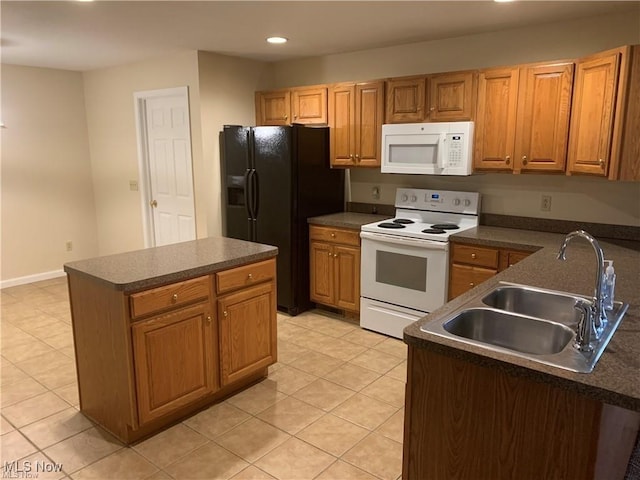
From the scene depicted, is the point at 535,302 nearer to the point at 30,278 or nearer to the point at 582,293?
the point at 582,293

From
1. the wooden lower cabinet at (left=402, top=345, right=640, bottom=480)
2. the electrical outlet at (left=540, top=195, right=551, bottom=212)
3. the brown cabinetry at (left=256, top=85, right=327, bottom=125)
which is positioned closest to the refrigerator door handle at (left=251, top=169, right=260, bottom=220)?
the brown cabinetry at (left=256, top=85, right=327, bottom=125)

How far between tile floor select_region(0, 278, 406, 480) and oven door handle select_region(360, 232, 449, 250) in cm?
82

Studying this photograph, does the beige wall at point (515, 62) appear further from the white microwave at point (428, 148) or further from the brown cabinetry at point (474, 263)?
the brown cabinetry at point (474, 263)

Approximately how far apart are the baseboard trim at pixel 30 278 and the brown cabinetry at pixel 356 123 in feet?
12.0

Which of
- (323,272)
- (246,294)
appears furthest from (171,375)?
(323,272)

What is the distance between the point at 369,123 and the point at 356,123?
13 cm

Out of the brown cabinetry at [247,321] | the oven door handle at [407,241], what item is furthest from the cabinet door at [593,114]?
the brown cabinetry at [247,321]

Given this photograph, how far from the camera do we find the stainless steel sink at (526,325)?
1.45 meters

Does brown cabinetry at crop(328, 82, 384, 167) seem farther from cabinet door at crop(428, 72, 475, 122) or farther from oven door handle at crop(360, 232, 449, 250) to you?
oven door handle at crop(360, 232, 449, 250)

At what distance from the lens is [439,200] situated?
3941 mm

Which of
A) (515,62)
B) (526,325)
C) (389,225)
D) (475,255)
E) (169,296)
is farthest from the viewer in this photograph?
(389,225)

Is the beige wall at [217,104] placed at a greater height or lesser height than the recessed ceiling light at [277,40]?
lesser

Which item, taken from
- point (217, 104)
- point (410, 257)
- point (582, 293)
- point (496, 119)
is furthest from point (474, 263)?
point (217, 104)

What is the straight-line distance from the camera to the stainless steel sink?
1.45m
